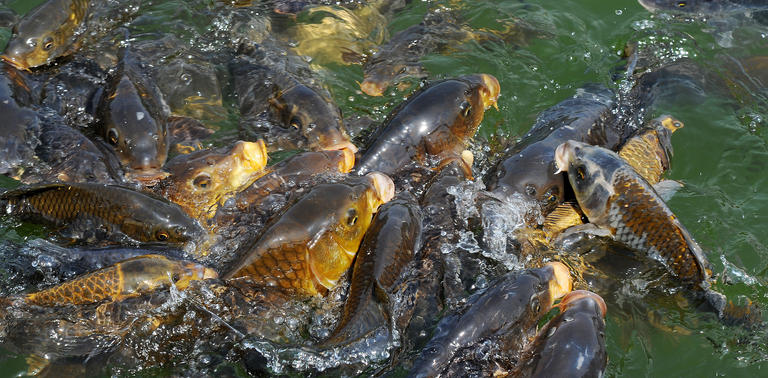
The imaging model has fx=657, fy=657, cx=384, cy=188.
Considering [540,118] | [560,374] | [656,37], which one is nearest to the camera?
[560,374]

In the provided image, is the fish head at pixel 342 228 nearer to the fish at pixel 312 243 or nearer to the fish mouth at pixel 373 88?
the fish at pixel 312 243

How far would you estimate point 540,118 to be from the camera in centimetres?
583

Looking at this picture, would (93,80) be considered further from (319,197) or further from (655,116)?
(655,116)

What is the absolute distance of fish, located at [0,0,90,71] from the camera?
21.0ft

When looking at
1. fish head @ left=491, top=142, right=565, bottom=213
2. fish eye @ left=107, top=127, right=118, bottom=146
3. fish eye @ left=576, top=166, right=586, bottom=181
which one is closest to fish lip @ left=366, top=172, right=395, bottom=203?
fish head @ left=491, top=142, right=565, bottom=213

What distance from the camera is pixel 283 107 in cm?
564

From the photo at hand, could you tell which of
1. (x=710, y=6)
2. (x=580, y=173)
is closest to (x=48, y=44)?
(x=580, y=173)

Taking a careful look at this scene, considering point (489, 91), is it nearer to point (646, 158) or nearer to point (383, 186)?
point (646, 158)

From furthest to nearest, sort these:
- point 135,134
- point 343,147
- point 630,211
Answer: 1. point 343,147
2. point 135,134
3. point 630,211

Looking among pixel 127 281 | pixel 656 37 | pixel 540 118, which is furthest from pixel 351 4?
pixel 127 281

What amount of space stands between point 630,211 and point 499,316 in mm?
1527

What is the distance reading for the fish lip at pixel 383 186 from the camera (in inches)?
184

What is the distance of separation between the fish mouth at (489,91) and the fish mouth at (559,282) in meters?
1.99

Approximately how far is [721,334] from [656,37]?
3.70 meters
